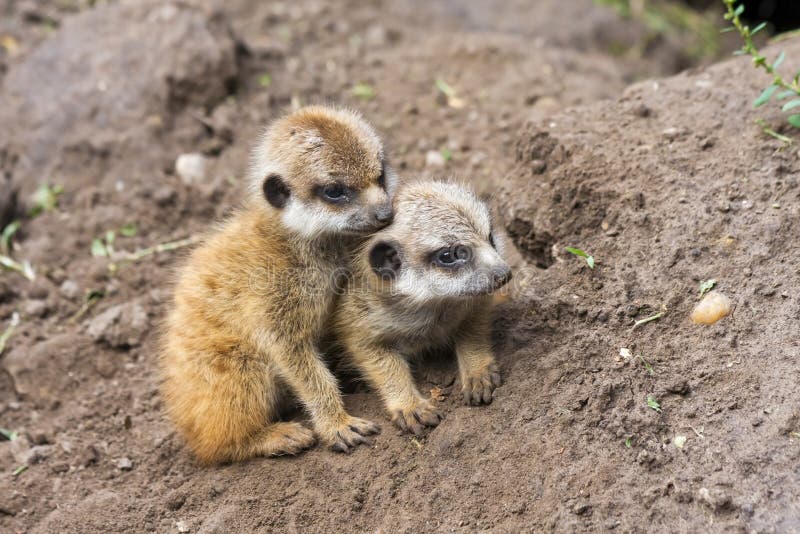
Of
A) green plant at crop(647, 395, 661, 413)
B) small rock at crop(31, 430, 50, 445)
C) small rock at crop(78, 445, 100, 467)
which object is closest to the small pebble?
green plant at crop(647, 395, 661, 413)

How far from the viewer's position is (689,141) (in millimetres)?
4449

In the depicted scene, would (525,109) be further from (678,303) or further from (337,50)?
(678,303)

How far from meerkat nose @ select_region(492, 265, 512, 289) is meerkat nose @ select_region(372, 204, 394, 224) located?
62 centimetres

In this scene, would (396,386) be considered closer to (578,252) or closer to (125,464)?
(578,252)

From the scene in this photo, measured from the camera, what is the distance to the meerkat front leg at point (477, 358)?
13.0 ft

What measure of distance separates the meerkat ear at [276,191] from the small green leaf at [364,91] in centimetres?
249

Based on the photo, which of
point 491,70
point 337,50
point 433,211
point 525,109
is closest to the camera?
point 433,211

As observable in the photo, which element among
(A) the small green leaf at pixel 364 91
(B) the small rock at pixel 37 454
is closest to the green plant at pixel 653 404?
(B) the small rock at pixel 37 454

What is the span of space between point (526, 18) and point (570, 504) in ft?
18.5

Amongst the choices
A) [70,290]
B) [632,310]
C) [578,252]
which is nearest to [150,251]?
[70,290]

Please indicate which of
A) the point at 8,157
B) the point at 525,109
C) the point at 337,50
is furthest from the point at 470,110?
the point at 8,157

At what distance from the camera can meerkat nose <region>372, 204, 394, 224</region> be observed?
13.3 feet

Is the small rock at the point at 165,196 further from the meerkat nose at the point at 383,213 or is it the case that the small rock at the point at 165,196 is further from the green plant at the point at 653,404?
the green plant at the point at 653,404

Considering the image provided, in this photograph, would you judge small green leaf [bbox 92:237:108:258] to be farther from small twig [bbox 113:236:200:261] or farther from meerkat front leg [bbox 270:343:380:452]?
meerkat front leg [bbox 270:343:380:452]
